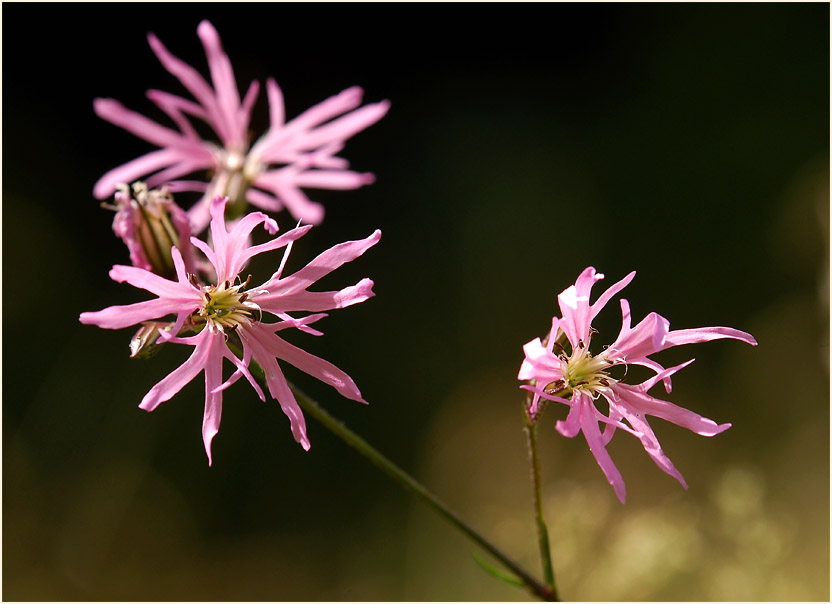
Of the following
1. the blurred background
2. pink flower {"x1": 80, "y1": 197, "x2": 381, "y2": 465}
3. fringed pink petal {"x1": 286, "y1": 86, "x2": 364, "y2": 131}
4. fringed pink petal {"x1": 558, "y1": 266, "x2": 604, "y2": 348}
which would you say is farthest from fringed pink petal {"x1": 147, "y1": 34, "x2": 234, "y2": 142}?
the blurred background

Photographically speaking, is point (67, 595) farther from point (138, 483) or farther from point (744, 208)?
point (744, 208)

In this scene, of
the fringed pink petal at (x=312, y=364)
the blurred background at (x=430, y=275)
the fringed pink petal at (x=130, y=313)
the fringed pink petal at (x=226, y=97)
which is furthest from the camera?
the blurred background at (x=430, y=275)

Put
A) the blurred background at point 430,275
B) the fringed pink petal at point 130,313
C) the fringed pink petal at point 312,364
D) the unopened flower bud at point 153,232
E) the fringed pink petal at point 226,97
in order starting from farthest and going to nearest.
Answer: the blurred background at point 430,275
the fringed pink petal at point 226,97
the unopened flower bud at point 153,232
the fringed pink petal at point 312,364
the fringed pink petal at point 130,313

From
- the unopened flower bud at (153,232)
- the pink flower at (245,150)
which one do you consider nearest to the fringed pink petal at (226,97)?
the pink flower at (245,150)

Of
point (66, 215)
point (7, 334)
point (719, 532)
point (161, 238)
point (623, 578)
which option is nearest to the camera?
point (161, 238)

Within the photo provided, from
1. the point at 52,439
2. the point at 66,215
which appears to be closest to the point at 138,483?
the point at 52,439

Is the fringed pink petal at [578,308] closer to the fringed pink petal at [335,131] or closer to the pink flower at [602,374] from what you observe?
the pink flower at [602,374]

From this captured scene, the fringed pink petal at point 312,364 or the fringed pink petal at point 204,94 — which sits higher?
the fringed pink petal at point 204,94
